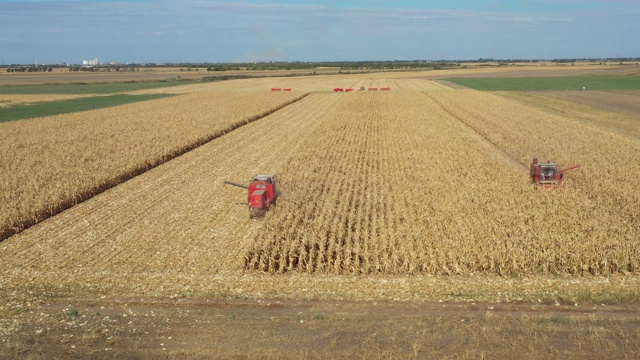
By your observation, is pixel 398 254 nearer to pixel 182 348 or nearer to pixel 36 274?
pixel 182 348

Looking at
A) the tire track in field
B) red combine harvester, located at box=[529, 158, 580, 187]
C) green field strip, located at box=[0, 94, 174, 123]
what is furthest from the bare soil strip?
green field strip, located at box=[0, 94, 174, 123]

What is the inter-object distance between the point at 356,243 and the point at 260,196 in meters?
3.16

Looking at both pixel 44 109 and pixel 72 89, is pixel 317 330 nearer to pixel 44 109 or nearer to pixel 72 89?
pixel 44 109

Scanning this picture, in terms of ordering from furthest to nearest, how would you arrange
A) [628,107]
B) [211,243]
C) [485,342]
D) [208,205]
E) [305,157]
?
[628,107], [305,157], [208,205], [211,243], [485,342]

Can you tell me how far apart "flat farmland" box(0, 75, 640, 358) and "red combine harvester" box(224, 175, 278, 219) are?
1.03 ft

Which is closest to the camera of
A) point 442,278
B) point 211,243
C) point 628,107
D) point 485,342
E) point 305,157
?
point 485,342

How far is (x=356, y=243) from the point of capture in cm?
1239

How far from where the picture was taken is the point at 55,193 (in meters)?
16.6

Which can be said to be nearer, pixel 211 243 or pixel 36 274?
pixel 36 274

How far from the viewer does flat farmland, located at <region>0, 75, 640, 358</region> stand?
1000 centimetres

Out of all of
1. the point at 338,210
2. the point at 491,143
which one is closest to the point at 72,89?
the point at 491,143

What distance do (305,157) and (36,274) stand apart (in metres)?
13.2

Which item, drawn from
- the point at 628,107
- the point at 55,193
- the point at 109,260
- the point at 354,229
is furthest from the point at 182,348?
the point at 628,107

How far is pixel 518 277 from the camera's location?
10844 mm
